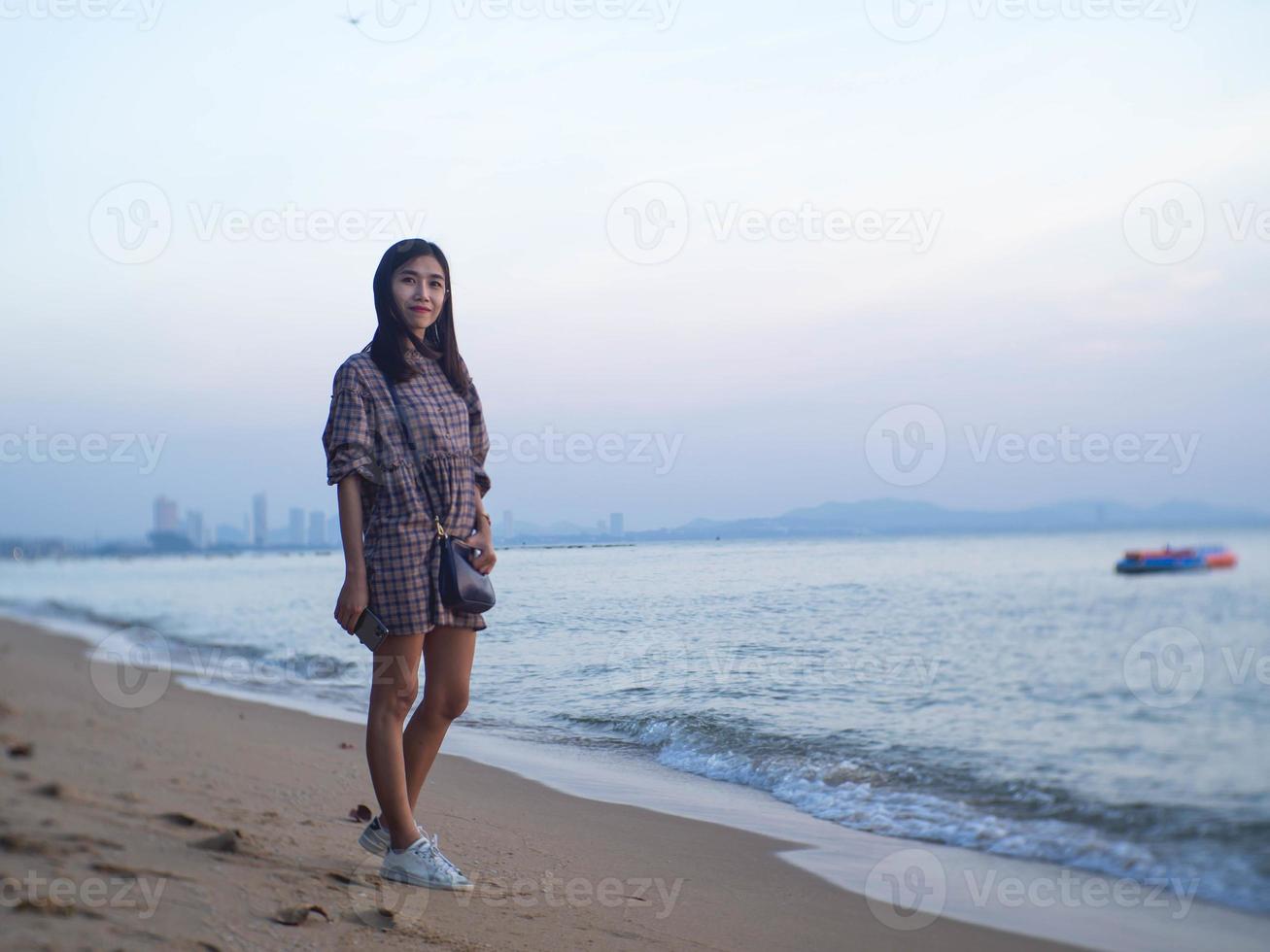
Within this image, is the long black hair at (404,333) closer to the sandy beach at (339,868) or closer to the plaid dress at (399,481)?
the plaid dress at (399,481)

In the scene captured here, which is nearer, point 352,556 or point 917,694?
point 352,556

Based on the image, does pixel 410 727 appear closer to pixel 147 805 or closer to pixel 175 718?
pixel 147 805

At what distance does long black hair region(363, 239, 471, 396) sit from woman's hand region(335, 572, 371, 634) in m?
0.59

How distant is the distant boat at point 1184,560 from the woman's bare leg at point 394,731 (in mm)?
12971

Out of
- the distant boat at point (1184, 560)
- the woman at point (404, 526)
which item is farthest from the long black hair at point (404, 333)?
the distant boat at point (1184, 560)

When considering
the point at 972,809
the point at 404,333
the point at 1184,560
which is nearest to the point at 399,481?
the point at 404,333

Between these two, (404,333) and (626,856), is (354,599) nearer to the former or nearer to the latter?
(404,333)

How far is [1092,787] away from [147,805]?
3749 millimetres

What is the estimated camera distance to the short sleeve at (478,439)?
295 cm

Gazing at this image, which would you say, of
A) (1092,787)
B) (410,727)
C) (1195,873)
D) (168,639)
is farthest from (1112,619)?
(168,639)

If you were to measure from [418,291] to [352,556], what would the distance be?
0.80 metres

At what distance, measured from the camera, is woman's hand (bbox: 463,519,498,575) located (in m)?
2.77

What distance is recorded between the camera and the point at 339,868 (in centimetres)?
272

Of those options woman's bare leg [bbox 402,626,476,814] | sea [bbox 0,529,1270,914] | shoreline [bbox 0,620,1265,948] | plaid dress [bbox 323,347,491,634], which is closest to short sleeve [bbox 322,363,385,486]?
plaid dress [bbox 323,347,491,634]
